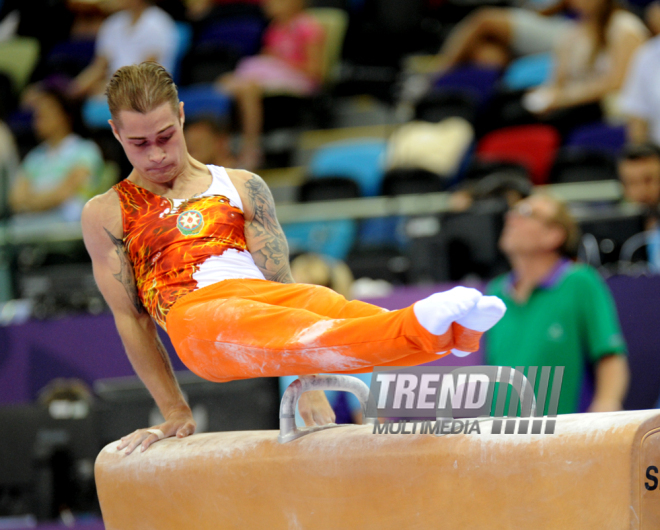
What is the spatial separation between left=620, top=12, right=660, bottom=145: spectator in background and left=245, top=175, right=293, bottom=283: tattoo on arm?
11.4 feet

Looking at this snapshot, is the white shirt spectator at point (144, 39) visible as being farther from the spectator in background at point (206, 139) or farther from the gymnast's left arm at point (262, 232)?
the gymnast's left arm at point (262, 232)

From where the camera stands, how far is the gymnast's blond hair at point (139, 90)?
233cm

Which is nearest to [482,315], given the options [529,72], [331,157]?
[331,157]

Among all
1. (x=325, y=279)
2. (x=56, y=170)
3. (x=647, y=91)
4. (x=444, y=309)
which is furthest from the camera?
(x=56, y=170)

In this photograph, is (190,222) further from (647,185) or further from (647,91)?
(647,91)

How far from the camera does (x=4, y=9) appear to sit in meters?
9.69

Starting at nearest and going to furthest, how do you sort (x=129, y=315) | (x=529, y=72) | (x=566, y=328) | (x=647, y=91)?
(x=129, y=315)
(x=566, y=328)
(x=647, y=91)
(x=529, y=72)

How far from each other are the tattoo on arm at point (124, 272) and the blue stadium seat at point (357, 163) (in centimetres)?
399

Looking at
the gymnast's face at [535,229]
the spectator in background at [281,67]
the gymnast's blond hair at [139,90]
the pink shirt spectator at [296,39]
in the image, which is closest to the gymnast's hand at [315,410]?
the gymnast's blond hair at [139,90]

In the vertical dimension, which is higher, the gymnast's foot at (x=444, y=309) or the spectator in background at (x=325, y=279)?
the gymnast's foot at (x=444, y=309)

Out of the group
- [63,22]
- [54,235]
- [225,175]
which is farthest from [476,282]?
[63,22]

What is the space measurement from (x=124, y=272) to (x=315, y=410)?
729 mm

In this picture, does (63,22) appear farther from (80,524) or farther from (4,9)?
(80,524)

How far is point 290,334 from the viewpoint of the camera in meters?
2.12
